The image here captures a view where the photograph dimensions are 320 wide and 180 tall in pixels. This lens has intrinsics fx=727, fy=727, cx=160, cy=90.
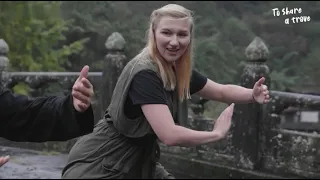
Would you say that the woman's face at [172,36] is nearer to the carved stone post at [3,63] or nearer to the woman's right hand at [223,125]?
the woman's right hand at [223,125]

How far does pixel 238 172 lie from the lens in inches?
309

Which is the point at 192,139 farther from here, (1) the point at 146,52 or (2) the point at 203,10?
(2) the point at 203,10

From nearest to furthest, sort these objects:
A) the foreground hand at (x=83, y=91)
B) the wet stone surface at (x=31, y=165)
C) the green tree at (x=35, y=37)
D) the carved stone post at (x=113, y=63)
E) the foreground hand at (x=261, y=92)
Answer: the foreground hand at (x=83, y=91), the foreground hand at (x=261, y=92), the wet stone surface at (x=31, y=165), the carved stone post at (x=113, y=63), the green tree at (x=35, y=37)

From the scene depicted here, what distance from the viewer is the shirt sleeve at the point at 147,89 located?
2.81 metres

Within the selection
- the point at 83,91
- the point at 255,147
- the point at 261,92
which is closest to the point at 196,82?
the point at 261,92

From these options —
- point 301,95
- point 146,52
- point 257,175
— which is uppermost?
point 146,52

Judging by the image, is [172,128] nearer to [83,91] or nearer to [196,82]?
[83,91]

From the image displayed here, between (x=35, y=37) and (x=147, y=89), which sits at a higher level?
(x=35, y=37)

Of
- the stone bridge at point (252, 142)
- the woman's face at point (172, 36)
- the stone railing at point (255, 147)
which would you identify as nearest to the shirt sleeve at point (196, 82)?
the woman's face at point (172, 36)

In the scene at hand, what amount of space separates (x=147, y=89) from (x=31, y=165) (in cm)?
570

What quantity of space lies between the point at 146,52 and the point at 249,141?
16.4 ft

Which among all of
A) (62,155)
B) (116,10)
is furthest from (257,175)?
(116,10)

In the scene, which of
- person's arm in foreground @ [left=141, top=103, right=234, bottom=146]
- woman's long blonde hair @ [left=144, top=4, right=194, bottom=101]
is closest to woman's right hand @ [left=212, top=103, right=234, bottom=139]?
person's arm in foreground @ [left=141, top=103, right=234, bottom=146]

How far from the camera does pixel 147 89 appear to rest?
9.29 feet
